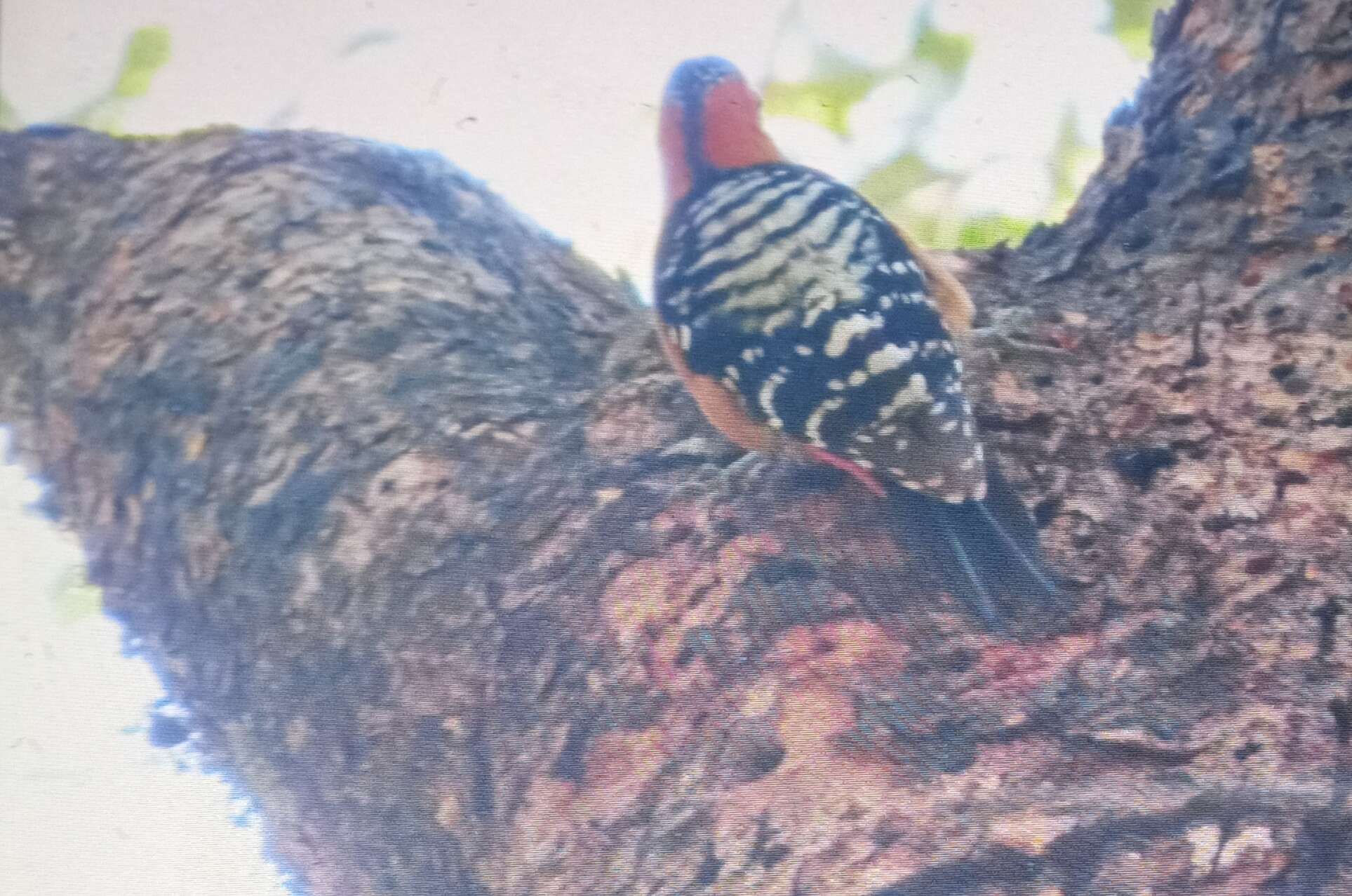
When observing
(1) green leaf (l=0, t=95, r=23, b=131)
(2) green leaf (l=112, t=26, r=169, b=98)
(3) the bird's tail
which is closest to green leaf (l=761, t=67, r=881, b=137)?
(3) the bird's tail

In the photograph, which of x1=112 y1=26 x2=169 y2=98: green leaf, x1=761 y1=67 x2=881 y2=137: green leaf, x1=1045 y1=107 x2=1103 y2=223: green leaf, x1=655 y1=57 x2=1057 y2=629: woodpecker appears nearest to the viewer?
x1=655 y1=57 x2=1057 y2=629: woodpecker

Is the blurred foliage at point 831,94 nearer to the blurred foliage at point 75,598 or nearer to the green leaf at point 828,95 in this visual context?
the green leaf at point 828,95

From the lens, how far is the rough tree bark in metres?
0.63

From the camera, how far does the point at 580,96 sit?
1.17 metres

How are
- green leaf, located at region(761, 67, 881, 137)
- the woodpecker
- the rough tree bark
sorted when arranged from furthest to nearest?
green leaf, located at region(761, 67, 881, 137) < the woodpecker < the rough tree bark

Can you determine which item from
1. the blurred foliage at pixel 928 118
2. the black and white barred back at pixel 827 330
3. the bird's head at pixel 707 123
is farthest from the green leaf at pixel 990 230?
the bird's head at pixel 707 123

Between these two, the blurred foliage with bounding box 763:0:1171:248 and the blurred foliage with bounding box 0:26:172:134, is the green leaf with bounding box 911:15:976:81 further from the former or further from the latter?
the blurred foliage with bounding box 0:26:172:134

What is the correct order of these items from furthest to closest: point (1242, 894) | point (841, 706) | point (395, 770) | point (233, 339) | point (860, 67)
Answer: point (860, 67) → point (233, 339) → point (395, 770) → point (841, 706) → point (1242, 894)

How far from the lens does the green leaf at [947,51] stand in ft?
3.59

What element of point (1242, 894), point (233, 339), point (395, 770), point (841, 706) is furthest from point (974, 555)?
point (233, 339)

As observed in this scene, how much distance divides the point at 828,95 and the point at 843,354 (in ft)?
1.37

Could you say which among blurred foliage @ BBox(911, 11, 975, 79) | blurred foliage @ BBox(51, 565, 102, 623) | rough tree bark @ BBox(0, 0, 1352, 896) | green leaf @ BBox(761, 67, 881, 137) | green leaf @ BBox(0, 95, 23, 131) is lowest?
blurred foliage @ BBox(51, 565, 102, 623)

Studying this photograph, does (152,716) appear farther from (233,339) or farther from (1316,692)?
(1316,692)

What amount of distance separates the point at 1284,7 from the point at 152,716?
1250 mm
